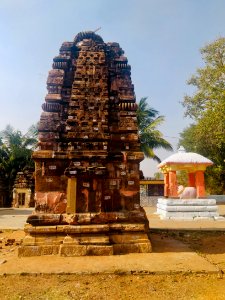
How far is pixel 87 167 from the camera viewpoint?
557 cm

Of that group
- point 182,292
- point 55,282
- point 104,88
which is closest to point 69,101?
point 104,88

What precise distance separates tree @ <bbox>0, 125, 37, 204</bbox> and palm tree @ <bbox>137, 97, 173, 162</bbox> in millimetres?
10900

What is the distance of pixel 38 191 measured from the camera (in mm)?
5652

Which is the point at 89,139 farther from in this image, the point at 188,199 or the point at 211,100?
the point at 211,100

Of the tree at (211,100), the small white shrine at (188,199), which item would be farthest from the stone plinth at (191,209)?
the tree at (211,100)

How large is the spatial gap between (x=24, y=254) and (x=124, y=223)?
6.31 ft

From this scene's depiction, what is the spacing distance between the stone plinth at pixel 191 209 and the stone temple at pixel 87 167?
7.87 meters

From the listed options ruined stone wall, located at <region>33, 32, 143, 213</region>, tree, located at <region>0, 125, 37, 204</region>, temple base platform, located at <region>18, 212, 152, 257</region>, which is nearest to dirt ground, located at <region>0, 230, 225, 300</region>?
temple base platform, located at <region>18, 212, 152, 257</region>

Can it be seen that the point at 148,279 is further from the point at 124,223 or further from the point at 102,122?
the point at 102,122

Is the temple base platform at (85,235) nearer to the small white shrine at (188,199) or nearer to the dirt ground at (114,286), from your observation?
the dirt ground at (114,286)

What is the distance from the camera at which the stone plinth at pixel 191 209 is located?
12984mm

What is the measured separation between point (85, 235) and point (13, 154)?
2429cm

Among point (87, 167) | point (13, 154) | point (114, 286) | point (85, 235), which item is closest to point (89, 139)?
point (87, 167)

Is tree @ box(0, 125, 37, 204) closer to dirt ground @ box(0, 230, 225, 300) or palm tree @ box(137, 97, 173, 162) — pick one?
palm tree @ box(137, 97, 173, 162)
